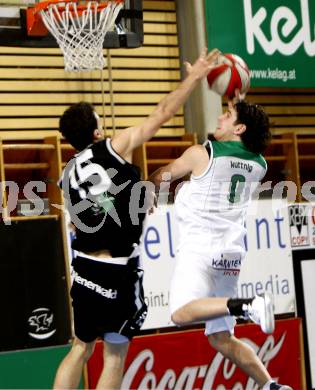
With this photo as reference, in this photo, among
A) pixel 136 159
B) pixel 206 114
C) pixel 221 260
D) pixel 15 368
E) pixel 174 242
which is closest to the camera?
pixel 221 260

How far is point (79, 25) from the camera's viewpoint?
30.2 ft

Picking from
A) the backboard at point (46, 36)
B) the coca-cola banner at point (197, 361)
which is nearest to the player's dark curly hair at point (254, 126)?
the backboard at point (46, 36)

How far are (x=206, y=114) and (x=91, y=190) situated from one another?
4.69 meters

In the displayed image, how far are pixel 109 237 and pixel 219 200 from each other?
1.19 meters

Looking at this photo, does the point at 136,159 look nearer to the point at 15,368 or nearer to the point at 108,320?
the point at 15,368

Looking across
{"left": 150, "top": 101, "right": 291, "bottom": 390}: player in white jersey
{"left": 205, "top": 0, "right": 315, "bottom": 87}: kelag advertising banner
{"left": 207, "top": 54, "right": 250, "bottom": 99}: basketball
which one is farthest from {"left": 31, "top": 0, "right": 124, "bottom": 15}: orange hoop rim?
{"left": 205, "top": 0, "right": 315, "bottom": 87}: kelag advertising banner

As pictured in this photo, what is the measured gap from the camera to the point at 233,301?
7250mm

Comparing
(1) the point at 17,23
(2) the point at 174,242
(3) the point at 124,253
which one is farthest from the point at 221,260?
Answer: (1) the point at 17,23

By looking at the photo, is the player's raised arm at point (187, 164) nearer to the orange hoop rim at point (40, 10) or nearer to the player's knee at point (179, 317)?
the player's knee at point (179, 317)

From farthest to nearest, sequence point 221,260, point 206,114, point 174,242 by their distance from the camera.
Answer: point 206,114 < point 174,242 < point 221,260

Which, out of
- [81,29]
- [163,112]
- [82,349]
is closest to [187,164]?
[163,112]

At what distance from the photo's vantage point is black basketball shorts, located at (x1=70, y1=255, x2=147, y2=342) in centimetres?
691

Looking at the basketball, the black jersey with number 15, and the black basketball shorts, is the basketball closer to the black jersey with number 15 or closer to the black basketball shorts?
the black jersey with number 15

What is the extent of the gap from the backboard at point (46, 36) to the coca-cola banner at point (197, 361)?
297 centimetres
